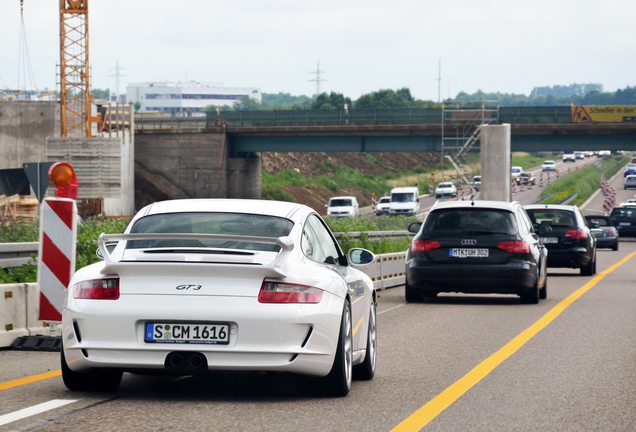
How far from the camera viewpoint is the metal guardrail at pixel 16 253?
16.8 metres

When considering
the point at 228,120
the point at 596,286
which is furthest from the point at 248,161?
the point at 596,286

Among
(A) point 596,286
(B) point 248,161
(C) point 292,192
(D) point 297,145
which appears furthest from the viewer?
(C) point 292,192

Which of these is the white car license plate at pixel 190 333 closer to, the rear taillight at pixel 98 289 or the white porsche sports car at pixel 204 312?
the white porsche sports car at pixel 204 312

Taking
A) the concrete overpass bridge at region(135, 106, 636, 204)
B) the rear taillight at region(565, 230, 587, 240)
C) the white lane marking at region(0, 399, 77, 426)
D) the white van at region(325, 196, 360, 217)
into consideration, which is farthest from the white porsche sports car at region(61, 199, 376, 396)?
the white van at region(325, 196, 360, 217)

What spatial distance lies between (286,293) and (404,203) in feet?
197

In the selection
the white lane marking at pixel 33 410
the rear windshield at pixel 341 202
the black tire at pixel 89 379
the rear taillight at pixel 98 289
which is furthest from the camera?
the rear windshield at pixel 341 202

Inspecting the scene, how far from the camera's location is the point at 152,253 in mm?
6480

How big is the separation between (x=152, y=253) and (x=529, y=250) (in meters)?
9.14

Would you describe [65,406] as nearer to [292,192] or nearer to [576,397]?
[576,397]

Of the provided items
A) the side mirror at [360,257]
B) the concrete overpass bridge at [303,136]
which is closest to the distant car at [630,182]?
the concrete overpass bridge at [303,136]

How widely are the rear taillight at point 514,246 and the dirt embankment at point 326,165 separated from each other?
219 ft

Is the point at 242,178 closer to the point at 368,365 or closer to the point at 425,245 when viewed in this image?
the point at 425,245

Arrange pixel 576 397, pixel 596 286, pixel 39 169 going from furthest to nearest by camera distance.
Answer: pixel 596 286 < pixel 39 169 < pixel 576 397

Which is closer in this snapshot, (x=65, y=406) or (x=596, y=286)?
(x=65, y=406)
